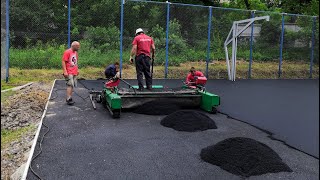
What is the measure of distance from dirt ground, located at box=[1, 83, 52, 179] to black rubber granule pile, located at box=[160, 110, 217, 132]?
2.49 meters

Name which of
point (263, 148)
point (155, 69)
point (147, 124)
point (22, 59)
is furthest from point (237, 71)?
point (263, 148)

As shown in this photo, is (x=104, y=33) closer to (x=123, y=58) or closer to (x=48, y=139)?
(x=123, y=58)

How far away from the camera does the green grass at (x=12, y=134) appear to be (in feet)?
20.3

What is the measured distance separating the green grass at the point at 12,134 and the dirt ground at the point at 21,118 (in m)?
0.04

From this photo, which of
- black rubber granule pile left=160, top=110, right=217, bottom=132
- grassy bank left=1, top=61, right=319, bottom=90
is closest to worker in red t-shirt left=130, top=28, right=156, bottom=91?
black rubber granule pile left=160, top=110, right=217, bottom=132

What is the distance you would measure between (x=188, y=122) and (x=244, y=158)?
2.27 metres

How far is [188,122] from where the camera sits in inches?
278

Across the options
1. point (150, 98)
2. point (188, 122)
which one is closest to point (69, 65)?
point (150, 98)

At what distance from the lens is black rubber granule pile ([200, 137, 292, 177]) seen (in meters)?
4.66

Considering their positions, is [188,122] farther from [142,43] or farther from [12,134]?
[12,134]

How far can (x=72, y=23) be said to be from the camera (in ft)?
44.8

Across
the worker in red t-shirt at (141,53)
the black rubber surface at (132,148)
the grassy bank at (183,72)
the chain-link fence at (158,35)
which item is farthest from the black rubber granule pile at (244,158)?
the chain-link fence at (158,35)

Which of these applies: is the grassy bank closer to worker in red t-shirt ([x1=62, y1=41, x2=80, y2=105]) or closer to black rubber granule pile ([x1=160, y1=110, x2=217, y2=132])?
worker in red t-shirt ([x1=62, y1=41, x2=80, y2=105])

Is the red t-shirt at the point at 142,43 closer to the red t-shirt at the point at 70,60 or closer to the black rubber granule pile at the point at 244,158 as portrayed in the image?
the red t-shirt at the point at 70,60
